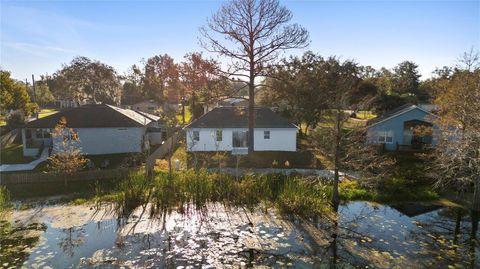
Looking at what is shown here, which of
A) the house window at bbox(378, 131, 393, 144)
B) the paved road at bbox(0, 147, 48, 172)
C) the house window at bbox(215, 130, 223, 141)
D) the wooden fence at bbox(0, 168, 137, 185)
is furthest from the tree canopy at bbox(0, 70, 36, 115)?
the house window at bbox(378, 131, 393, 144)

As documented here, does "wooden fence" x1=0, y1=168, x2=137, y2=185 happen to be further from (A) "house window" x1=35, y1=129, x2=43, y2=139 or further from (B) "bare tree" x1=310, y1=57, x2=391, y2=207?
(B) "bare tree" x1=310, y1=57, x2=391, y2=207

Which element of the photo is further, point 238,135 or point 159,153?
point 238,135

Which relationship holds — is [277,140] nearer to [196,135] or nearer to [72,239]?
[196,135]

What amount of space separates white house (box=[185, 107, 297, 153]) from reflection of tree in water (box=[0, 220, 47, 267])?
15.7 metres

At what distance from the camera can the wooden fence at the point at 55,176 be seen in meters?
18.5

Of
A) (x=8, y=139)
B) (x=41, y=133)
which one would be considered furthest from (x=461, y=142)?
(x=8, y=139)

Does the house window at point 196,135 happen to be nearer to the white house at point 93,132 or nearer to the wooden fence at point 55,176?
the white house at point 93,132

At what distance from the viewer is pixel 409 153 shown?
2733cm

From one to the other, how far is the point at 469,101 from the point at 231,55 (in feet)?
53.1

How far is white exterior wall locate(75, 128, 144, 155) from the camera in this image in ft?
85.4

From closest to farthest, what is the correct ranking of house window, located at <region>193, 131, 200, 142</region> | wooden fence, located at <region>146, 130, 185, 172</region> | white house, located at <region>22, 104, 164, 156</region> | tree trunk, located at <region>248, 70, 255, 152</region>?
wooden fence, located at <region>146, 130, 185, 172</region>, tree trunk, located at <region>248, 70, 255, 152</region>, white house, located at <region>22, 104, 164, 156</region>, house window, located at <region>193, 131, 200, 142</region>

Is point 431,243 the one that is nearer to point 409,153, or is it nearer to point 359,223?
point 359,223

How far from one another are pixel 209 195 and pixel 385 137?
2063 centimetres

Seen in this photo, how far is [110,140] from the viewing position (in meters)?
26.6
